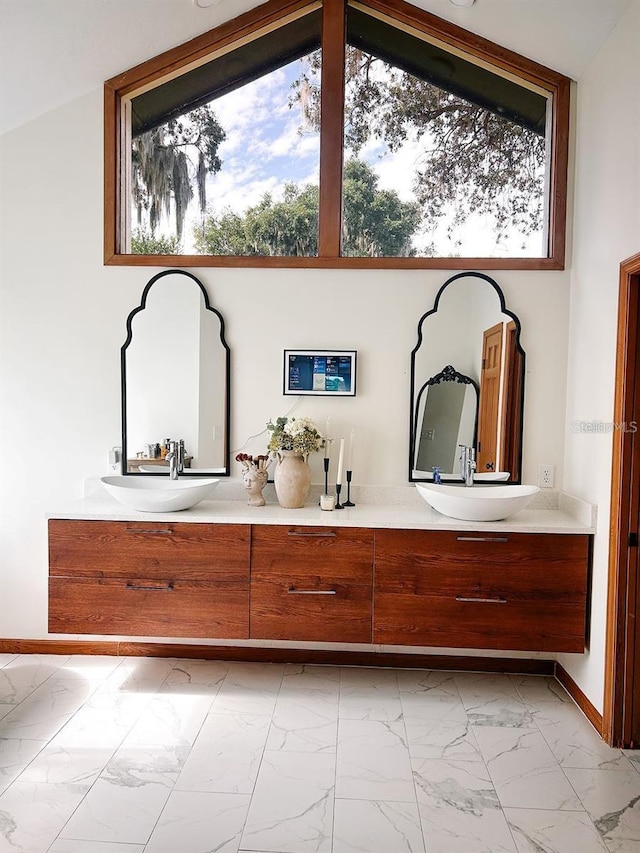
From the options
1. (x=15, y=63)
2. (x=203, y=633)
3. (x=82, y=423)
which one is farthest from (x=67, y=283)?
(x=203, y=633)

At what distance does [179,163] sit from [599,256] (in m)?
2.14

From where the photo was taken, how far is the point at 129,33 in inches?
125

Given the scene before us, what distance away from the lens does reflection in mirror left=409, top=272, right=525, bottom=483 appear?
3375mm

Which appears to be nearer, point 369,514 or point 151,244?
point 369,514

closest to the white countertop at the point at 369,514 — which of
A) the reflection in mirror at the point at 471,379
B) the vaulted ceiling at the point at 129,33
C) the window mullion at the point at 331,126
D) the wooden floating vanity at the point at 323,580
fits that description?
the wooden floating vanity at the point at 323,580

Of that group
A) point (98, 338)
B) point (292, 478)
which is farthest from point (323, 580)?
point (98, 338)

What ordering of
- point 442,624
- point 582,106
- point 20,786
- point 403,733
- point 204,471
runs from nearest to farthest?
1. point 20,786
2. point 403,733
3. point 442,624
4. point 582,106
5. point 204,471

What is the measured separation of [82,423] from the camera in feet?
11.6

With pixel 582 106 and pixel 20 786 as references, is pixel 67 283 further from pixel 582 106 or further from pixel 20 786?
pixel 582 106

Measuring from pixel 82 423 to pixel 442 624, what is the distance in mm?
2057

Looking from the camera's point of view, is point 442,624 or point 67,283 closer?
point 442,624

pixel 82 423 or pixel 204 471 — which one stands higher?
pixel 82 423

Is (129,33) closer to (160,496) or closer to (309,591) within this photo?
(160,496)

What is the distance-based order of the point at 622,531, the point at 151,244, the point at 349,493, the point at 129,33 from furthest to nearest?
the point at 151,244 < the point at 349,493 < the point at 129,33 < the point at 622,531
